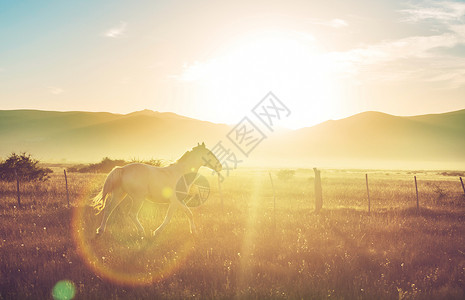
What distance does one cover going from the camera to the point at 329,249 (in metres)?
8.23

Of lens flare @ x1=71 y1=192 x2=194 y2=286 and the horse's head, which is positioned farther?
the horse's head

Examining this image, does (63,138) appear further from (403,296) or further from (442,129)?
(442,129)

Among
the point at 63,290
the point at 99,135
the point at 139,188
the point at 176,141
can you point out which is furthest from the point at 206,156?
the point at 99,135

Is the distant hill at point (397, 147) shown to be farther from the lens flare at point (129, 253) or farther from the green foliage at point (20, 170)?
the lens flare at point (129, 253)

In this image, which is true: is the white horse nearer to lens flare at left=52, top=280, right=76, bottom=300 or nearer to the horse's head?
the horse's head

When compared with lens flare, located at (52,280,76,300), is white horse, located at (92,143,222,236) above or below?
above

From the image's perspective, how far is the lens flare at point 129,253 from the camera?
21.5ft

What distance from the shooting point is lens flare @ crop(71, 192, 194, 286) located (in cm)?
654

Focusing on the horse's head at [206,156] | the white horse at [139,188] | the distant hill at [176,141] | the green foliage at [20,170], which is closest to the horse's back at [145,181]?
the white horse at [139,188]

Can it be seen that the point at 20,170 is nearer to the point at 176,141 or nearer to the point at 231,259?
the point at 231,259

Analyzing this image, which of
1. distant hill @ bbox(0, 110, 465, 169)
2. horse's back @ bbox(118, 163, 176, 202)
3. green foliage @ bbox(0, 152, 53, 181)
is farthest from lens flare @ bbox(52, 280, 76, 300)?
distant hill @ bbox(0, 110, 465, 169)

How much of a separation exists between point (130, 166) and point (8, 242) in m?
3.66

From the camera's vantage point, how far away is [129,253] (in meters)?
7.80

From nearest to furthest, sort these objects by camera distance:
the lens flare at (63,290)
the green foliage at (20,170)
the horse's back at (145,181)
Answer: the lens flare at (63,290), the horse's back at (145,181), the green foliage at (20,170)
